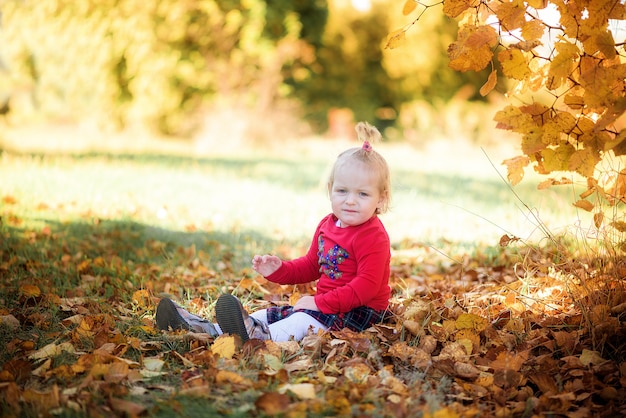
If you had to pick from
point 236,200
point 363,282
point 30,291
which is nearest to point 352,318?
point 363,282

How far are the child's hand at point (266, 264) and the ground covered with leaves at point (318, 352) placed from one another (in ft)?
1.40

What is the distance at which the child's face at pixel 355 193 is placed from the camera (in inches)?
111

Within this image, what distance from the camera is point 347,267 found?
2.89 meters

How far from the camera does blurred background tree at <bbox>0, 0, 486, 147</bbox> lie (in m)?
13.2

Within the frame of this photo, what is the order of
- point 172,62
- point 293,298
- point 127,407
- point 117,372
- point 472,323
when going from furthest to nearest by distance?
point 172,62 < point 293,298 < point 472,323 < point 117,372 < point 127,407

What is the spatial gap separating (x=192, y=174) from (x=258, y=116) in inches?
230

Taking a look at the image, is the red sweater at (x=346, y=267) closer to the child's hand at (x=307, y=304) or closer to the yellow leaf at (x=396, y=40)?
the child's hand at (x=307, y=304)

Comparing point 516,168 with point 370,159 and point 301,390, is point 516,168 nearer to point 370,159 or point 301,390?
A: point 370,159

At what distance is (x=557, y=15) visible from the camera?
2701mm

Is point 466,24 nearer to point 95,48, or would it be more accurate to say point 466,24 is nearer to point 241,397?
point 241,397

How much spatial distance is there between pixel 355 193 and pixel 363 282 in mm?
407

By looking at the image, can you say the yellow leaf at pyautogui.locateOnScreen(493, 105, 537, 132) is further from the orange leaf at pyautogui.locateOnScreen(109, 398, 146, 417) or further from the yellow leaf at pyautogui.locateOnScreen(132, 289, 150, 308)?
the yellow leaf at pyautogui.locateOnScreen(132, 289, 150, 308)

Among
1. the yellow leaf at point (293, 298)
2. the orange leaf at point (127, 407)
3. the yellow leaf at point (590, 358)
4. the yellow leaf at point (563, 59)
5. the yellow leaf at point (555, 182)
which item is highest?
the yellow leaf at point (563, 59)

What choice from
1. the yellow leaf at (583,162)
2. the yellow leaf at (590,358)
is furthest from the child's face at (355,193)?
the yellow leaf at (590,358)
